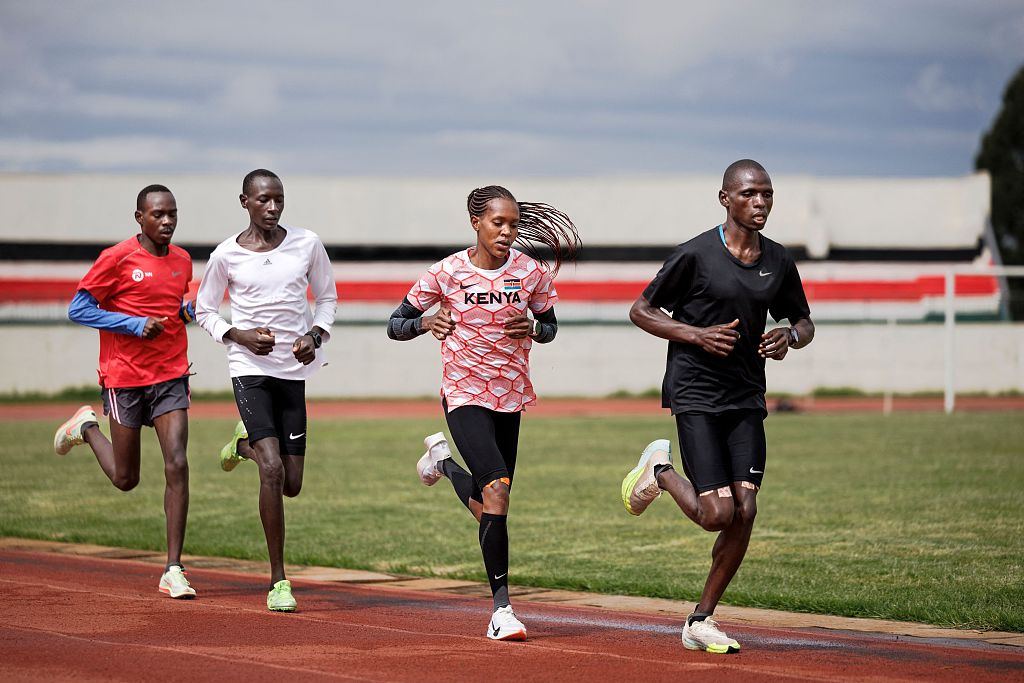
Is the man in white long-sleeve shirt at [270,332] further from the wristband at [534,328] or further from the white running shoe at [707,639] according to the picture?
the white running shoe at [707,639]

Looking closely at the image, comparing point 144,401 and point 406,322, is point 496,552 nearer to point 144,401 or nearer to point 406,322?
point 406,322

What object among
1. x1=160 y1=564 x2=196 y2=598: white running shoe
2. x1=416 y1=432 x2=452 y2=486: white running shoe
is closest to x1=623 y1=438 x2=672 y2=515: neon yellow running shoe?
x1=416 y1=432 x2=452 y2=486: white running shoe

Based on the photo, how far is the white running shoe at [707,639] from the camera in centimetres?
698

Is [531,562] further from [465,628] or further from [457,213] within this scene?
[457,213]

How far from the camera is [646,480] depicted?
7.52 meters

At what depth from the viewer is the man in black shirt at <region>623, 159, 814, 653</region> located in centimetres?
698

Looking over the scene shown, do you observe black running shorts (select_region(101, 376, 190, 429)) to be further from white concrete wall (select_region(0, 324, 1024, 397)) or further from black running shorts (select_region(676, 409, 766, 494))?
white concrete wall (select_region(0, 324, 1024, 397))

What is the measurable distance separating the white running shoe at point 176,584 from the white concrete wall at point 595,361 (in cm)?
3012

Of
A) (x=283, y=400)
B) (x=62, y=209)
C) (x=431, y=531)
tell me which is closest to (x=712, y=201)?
(x=62, y=209)

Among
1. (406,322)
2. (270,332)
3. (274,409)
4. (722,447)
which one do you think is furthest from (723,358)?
(274,409)

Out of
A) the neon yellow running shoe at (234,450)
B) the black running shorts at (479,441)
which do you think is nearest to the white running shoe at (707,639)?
the black running shorts at (479,441)

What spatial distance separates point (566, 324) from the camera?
41.0m

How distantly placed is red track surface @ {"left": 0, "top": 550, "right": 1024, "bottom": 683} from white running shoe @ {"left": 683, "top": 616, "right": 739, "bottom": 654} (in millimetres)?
59

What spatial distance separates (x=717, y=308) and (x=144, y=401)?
436cm
